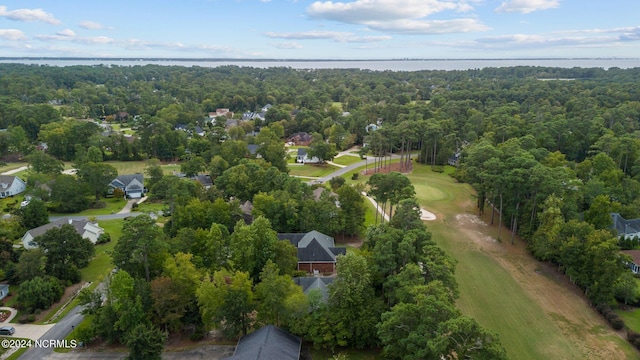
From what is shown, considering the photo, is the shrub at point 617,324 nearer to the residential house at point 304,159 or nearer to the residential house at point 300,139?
the residential house at point 304,159

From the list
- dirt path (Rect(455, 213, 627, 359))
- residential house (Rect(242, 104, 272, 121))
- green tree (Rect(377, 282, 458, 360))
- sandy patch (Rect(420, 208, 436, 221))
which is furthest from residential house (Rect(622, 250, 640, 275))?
residential house (Rect(242, 104, 272, 121))

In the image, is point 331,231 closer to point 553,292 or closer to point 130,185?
point 553,292

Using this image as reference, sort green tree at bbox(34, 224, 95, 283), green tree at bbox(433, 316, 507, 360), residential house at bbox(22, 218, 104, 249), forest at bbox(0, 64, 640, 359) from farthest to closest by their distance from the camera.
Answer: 1. residential house at bbox(22, 218, 104, 249)
2. green tree at bbox(34, 224, 95, 283)
3. forest at bbox(0, 64, 640, 359)
4. green tree at bbox(433, 316, 507, 360)

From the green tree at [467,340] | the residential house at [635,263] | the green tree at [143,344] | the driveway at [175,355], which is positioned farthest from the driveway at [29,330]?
the residential house at [635,263]

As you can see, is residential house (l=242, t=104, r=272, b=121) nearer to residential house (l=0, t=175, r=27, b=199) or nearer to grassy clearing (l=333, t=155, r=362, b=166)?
grassy clearing (l=333, t=155, r=362, b=166)

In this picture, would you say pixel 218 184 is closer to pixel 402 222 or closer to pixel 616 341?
pixel 402 222

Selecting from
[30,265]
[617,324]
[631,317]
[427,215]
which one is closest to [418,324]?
[617,324]

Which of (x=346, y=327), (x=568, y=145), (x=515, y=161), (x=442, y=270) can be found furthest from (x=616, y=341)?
(x=568, y=145)
